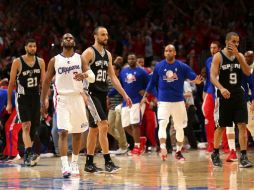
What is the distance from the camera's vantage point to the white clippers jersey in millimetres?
12023

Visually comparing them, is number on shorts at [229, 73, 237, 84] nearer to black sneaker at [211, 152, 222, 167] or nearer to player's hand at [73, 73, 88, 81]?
black sneaker at [211, 152, 222, 167]

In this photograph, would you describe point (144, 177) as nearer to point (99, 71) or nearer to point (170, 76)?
point (99, 71)

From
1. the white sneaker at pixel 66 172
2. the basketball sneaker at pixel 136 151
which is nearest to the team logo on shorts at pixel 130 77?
the basketball sneaker at pixel 136 151

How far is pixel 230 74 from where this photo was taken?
518 inches

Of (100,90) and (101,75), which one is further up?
(101,75)

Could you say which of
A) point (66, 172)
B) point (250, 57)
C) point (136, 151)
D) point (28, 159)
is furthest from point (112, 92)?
point (66, 172)

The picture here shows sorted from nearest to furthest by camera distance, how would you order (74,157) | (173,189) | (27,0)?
(173,189)
(74,157)
(27,0)

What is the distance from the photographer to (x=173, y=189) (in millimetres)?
10078

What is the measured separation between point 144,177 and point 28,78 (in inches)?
146

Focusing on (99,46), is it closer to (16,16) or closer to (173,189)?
(173,189)

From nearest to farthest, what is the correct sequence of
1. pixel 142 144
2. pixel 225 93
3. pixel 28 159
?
pixel 225 93 → pixel 28 159 → pixel 142 144

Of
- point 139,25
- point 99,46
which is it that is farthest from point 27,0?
point 99,46

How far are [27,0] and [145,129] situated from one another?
8.46m

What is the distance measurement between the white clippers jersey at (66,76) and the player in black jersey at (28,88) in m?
2.30
